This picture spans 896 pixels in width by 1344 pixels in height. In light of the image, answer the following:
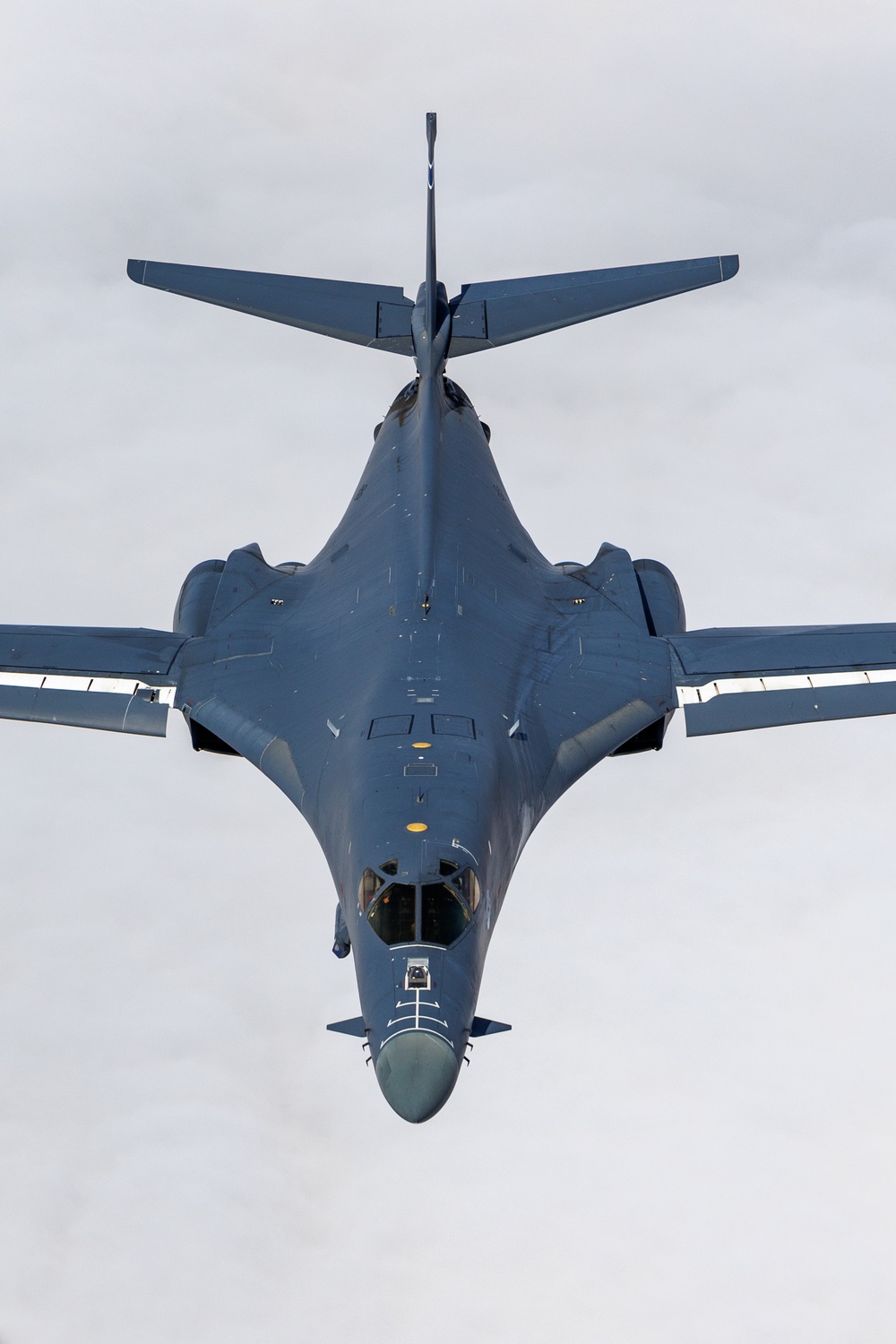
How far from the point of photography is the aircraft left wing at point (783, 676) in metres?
25.8

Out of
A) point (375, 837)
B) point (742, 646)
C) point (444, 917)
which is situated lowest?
point (444, 917)

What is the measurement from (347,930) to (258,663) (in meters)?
6.58

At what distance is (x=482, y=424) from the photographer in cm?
3102

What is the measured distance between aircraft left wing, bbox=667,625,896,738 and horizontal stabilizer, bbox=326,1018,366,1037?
8530 millimetres

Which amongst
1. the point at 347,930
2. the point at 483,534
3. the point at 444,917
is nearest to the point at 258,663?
the point at 483,534

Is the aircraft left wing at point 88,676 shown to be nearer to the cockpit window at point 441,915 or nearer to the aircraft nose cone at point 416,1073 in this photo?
the cockpit window at point 441,915

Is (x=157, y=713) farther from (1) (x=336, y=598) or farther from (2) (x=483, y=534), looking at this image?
(2) (x=483, y=534)

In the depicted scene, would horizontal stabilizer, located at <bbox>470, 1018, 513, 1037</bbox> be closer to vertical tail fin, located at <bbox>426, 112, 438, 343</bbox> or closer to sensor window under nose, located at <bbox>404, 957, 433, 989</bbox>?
sensor window under nose, located at <bbox>404, 957, 433, 989</bbox>

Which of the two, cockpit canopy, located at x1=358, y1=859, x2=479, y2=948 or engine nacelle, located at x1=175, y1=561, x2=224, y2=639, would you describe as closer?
cockpit canopy, located at x1=358, y1=859, x2=479, y2=948

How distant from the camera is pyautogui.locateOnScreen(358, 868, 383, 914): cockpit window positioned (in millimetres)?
19688

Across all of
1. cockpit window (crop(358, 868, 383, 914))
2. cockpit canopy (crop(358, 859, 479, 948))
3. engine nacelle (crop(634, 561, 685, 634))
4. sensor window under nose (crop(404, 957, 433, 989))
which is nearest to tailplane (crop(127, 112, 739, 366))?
engine nacelle (crop(634, 561, 685, 634))

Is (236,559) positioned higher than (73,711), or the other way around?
(236,559)

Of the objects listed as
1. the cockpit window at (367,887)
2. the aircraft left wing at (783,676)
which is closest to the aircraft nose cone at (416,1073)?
the cockpit window at (367,887)

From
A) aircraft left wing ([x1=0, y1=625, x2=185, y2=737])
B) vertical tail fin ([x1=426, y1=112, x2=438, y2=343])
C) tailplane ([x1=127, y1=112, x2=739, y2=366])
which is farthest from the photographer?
tailplane ([x1=127, y1=112, x2=739, y2=366])
